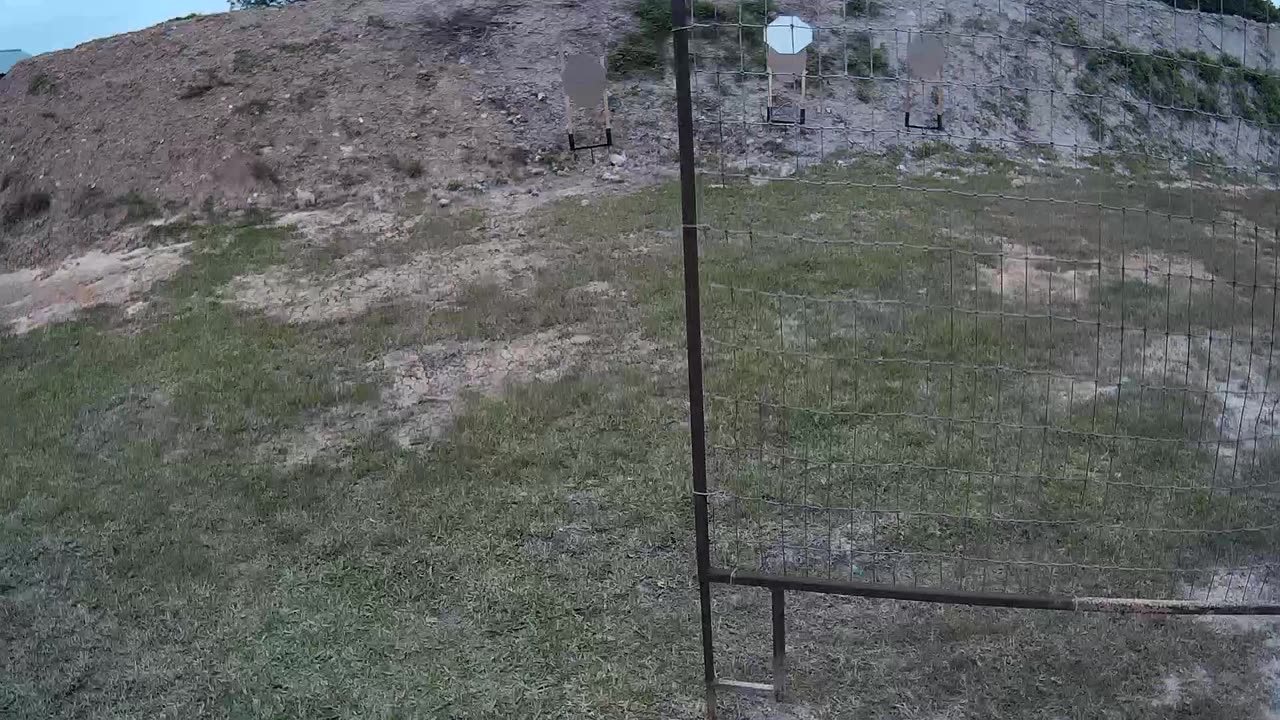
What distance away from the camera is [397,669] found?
10.4 feet

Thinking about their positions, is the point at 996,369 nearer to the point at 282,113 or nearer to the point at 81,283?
the point at 81,283

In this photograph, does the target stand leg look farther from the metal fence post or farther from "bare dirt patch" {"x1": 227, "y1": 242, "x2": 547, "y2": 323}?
"bare dirt patch" {"x1": 227, "y1": 242, "x2": 547, "y2": 323}

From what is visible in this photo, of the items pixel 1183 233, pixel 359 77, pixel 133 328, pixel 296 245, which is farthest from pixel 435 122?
pixel 1183 233

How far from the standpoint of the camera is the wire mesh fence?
11.5 ft

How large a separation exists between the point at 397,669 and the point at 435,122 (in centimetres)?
816

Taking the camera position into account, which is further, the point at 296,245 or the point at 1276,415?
the point at 296,245

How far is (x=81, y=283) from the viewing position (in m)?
8.19

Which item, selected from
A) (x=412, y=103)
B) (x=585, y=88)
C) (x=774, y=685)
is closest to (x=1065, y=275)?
(x=774, y=685)

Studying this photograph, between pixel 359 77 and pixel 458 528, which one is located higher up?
pixel 359 77

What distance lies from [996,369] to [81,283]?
24.1 feet

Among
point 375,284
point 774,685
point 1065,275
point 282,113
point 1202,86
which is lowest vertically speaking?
point 774,685

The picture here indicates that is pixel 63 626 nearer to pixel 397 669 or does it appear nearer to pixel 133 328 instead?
pixel 397 669

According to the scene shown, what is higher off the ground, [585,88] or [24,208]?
[585,88]

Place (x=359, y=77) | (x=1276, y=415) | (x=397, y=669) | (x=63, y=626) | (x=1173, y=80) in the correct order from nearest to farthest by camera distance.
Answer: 1. (x=397, y=669)
2. (x=63, y=626)
3. (x=1276, y=415)
4. (x=1173, y=80)
5. (x=359, y=77)
